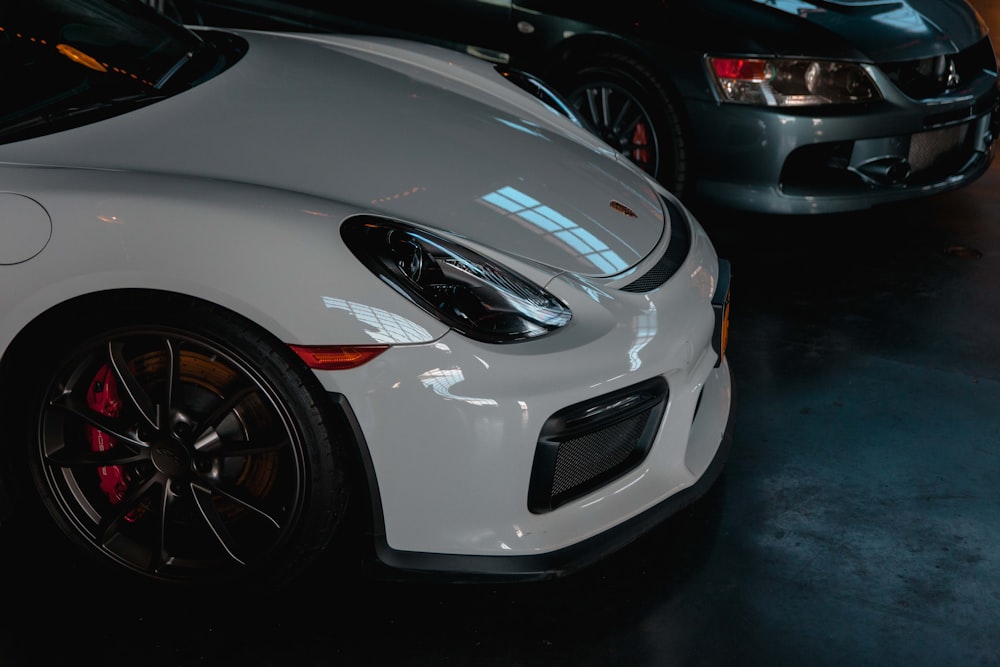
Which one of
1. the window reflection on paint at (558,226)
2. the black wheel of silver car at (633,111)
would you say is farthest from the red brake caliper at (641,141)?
the window reflection on paint at (558,226)

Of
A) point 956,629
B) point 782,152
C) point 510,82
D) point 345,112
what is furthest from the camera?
point 782,152

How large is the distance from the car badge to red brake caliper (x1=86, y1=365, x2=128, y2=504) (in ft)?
3.72

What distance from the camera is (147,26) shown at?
2.85 metres

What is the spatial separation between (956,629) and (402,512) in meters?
1.13

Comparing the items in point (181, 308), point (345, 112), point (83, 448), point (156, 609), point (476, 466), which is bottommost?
point (156, 609)

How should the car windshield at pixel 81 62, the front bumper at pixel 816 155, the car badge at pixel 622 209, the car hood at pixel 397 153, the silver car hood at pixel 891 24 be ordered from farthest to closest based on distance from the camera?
the silver car hood at pixel 891 24 → the front bumper at pixel 816 155 → the car badge at pixel 622 209 → the car windshield at pixel 81 62 → the car hood at pixel 397 153

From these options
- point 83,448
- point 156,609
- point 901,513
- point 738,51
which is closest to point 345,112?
point 83,448

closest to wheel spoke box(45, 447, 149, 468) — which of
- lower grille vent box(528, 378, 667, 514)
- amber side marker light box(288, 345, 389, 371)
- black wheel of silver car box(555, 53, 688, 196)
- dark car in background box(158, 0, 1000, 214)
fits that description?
amber side marker light box(288, 345, 389, 371)

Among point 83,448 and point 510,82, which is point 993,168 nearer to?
point 510,82

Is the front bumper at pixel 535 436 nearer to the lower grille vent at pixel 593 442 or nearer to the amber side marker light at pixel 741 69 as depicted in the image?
the lower grille vent at pixel 593 442

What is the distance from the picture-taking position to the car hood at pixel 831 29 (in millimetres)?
3764

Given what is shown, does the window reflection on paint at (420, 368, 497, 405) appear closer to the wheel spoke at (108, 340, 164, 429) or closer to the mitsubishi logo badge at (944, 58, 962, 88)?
the wheel spoke at (108, 340, 164, 429)

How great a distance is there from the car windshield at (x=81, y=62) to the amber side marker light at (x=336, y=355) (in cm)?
77

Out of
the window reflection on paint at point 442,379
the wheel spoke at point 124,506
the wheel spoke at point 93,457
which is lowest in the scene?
the wheel spoke at point 124,506
